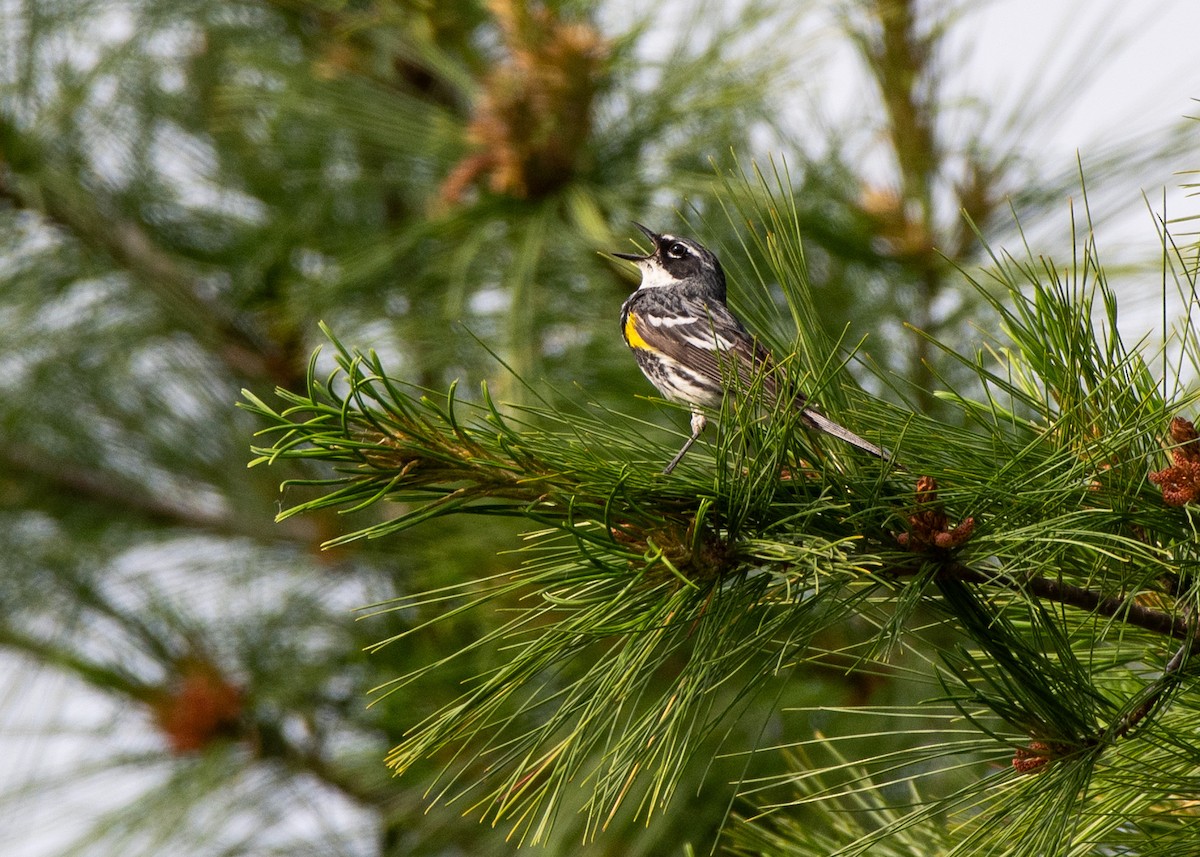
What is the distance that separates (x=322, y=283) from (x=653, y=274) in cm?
92

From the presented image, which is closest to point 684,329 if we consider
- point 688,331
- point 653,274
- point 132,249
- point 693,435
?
point 688,331

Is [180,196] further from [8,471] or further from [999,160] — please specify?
[999,160]

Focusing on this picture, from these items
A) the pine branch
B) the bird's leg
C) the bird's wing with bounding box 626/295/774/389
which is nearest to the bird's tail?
the bird's leg

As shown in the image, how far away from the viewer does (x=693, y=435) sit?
79.1 inches

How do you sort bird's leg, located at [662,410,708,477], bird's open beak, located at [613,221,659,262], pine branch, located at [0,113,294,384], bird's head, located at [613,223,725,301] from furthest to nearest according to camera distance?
pine branch, located at [0,113,294,384] < bird's head, located at [613,223,725,301] < bird's open beak, located at [613,221,659,262] < bird's leg, located at [662,410,708,477]

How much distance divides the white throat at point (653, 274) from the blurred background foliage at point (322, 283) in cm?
7

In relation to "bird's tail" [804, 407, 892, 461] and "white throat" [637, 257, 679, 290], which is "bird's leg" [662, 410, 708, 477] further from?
"white throat" [637, 257, 679, 290]

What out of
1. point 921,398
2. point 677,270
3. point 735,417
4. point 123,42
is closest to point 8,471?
point 123,42

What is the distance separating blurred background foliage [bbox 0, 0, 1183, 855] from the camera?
3404mm

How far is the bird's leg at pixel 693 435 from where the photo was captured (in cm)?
158

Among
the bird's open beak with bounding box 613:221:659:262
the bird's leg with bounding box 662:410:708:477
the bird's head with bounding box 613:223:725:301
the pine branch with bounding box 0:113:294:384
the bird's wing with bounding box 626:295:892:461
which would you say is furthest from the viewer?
the pine branch with bounding box 0:113:294:384

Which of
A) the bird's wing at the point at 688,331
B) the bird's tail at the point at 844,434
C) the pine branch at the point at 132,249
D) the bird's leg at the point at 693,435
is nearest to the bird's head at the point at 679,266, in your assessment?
the bird's wing at the point at 688,331

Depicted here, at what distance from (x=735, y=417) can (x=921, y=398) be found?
7.04ft

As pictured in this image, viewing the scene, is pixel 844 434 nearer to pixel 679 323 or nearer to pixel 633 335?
pixel 679 323
